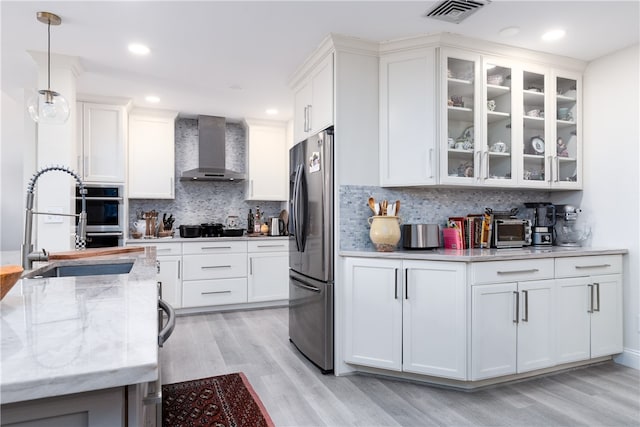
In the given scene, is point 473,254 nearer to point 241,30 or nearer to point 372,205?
point 372,205

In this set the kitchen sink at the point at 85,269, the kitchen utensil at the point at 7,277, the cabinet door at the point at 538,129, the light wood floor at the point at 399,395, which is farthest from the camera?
the cabinet door at the point at 538,129

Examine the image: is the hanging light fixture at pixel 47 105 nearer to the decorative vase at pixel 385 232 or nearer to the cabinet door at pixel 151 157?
the cabinet door at pixel 151 157

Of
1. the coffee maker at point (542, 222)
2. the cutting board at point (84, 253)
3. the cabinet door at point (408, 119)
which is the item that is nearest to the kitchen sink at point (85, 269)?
the cutting board at point (84, 253)

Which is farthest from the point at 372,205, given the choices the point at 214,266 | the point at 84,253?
the point at 214,266

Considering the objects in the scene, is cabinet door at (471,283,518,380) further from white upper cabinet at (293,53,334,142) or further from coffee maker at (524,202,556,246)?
white upper cabinet at (293,53,334,142)

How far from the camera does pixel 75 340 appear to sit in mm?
688

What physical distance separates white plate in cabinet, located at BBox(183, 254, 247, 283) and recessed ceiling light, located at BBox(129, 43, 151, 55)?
2.24 meters

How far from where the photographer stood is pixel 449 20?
8.43 feet

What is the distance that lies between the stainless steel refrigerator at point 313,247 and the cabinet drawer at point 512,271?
3.29 ft

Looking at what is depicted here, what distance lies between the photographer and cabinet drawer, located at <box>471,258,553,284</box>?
2.41 m

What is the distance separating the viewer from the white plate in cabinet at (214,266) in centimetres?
441

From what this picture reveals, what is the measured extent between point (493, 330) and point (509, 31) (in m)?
2.09

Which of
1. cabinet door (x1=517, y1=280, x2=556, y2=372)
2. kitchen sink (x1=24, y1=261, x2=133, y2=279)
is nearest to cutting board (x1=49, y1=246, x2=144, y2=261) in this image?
kitchen sink (x1=24, y1=261, x2=133, y2=279)

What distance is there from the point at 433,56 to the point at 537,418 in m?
2.42
